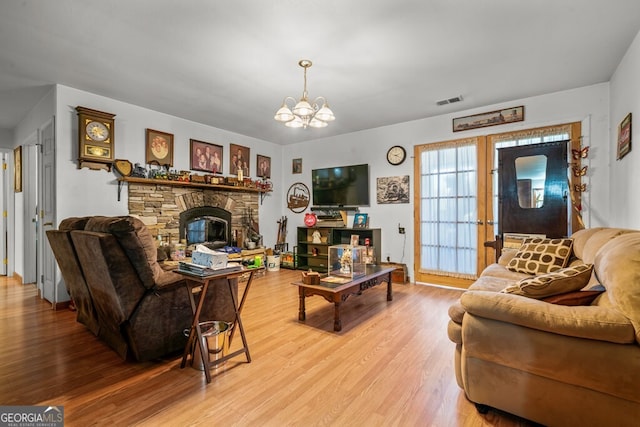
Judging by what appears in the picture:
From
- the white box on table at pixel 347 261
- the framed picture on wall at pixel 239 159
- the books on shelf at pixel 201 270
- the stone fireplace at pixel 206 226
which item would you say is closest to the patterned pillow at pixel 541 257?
the white box on table at pixel 347 261

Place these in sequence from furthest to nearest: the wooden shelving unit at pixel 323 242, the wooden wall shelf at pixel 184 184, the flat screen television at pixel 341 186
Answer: the flat screen television at pixel 341 186 < the wooden shelving unit at pixel 323 242 < the wooden wall shelf at pixel 184 184

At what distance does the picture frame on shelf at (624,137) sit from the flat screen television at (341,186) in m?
3.21

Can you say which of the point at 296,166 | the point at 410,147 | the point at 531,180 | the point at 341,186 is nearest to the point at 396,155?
the point at 410,147

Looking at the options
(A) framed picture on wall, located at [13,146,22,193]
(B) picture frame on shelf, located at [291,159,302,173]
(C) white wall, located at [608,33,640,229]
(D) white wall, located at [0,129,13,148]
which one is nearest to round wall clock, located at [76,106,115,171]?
(A) framed picture on wall, located at [13,146,22,193]

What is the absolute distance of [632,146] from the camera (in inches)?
103

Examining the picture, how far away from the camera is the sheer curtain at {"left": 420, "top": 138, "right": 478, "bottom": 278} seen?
4.33 m

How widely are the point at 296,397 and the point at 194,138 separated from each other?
4349 mm

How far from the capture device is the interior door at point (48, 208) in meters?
3.49

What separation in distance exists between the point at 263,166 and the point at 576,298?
543cm

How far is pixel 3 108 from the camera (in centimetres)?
414

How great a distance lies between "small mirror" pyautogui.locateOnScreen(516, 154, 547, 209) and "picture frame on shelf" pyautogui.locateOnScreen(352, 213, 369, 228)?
2.38 meters

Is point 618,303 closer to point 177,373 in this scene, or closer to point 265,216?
point 177,373

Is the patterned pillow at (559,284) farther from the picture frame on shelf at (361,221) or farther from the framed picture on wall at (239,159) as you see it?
the framed picture on wall at (239,159)

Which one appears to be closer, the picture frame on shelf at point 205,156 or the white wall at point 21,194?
the white wall at point 21,194
